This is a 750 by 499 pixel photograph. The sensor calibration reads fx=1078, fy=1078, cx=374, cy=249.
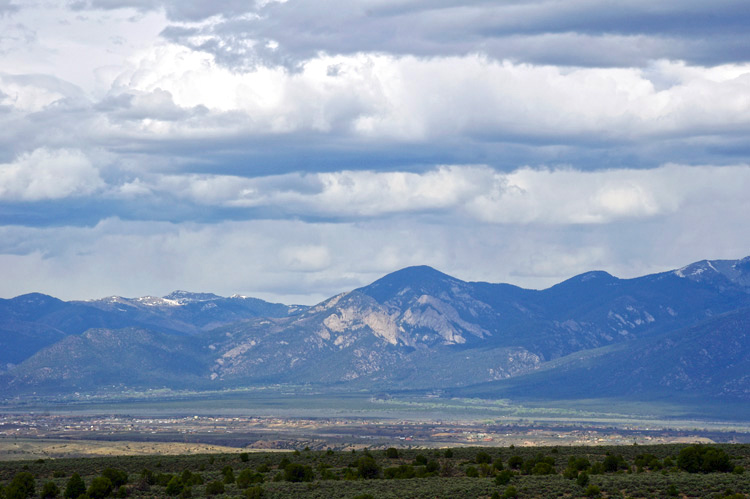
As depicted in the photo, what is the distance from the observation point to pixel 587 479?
274ft

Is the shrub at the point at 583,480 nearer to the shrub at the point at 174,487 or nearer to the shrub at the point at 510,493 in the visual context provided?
the shrub at the point at 510,493

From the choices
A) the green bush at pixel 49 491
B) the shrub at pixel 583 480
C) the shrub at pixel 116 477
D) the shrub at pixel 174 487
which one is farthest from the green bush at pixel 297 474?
the shrub at pixel 583 480

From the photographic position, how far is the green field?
82312mm

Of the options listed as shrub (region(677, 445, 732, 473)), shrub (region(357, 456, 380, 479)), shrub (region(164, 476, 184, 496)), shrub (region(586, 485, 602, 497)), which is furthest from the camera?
shrub (region(357, 456, 380, 479))

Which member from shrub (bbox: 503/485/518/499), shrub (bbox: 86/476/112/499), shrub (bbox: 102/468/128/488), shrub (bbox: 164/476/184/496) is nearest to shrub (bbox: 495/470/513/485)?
shrub (bbox: 503/485/518/499)

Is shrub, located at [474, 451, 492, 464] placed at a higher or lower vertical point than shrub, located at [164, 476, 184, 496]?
higher

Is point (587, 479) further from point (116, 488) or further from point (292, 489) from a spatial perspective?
point (116, 488)

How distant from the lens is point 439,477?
95.2m

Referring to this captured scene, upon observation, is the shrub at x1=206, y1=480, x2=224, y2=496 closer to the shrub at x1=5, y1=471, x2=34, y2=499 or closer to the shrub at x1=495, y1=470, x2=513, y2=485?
the shrub at x1=5, y1=471, x2=34, y2=499

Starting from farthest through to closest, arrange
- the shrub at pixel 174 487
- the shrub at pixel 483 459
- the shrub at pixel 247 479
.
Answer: the shrub at pixel 483 459
the shrub at pixel 247 479
the shrub at pixel 174 487

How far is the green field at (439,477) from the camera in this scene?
82.3 metres

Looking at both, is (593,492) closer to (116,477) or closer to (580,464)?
(580,464)

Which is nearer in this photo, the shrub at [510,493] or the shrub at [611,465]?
the shrub at [510,493]

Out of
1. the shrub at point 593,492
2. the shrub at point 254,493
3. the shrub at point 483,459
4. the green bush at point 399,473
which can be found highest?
the shrub at point 483,459
